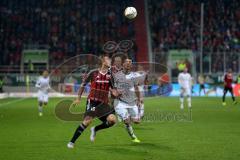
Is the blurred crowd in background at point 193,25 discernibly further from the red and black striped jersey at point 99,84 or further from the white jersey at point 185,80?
the red and black striped jersey at point 99,84

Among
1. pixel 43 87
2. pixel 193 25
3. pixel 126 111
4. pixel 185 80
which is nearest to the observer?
pixel 126 111

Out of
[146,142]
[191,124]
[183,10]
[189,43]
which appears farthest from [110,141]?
[183,10]

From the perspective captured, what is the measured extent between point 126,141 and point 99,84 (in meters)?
2.18

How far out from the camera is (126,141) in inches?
579

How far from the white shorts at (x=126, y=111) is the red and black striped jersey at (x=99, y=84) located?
160 centimetres

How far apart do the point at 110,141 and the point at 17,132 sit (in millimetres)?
3849

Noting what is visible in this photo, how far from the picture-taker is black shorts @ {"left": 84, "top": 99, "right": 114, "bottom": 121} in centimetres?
1331

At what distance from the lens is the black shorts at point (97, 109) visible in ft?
43.7

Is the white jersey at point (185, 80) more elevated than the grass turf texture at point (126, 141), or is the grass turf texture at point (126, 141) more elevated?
the white jersey at point (185, 80)

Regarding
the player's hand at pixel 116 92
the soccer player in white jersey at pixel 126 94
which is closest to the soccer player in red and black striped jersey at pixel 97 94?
the player's hand at pixel 116 92

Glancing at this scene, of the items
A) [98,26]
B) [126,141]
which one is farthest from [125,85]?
[98,26]

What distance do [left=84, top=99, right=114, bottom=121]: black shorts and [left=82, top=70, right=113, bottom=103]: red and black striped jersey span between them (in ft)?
0.34

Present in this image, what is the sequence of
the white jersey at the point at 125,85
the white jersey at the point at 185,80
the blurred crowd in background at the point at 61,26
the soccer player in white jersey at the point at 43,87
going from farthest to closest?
1. the blurred crowd in background at the point at 61,26
2. the white jersey at the point at 185,80
3. the soccer player in white jersey at the point at 43,87
4. the white jersey at the point at 125,85

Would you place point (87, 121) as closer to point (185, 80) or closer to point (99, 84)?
point (99, 84)
